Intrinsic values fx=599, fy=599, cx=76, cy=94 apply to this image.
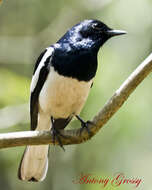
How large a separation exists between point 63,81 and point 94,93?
2151 millimetres

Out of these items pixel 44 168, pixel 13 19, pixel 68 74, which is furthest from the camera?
pixel 13 19

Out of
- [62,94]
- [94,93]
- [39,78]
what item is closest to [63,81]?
[62,94]

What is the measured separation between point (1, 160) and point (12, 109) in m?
1.28

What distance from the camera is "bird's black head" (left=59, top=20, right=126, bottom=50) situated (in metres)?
6.11

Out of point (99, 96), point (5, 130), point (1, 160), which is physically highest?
point (99, 96)

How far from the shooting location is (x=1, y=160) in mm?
8680

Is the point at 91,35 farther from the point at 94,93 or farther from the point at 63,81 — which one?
the point at 94,93

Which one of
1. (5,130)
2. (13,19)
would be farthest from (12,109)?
Result: (13,19)

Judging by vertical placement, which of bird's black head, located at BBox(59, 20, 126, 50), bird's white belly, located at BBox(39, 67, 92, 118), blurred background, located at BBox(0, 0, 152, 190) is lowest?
blurred background, located at BBox(0, 0, 152, 190)

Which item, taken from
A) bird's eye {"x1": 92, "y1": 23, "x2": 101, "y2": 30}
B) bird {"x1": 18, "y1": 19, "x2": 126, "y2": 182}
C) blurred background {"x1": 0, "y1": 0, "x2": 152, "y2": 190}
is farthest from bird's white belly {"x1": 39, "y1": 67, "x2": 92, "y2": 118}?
blurred background {"x1": 0, "y1": 0, "x2": 152, "y2": 190}

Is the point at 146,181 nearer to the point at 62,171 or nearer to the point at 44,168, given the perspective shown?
the point at 62,171

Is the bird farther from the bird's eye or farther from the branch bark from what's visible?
the branch bark

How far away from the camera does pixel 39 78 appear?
6.07 metres

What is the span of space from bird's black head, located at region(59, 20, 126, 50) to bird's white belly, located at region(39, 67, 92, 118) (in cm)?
43
